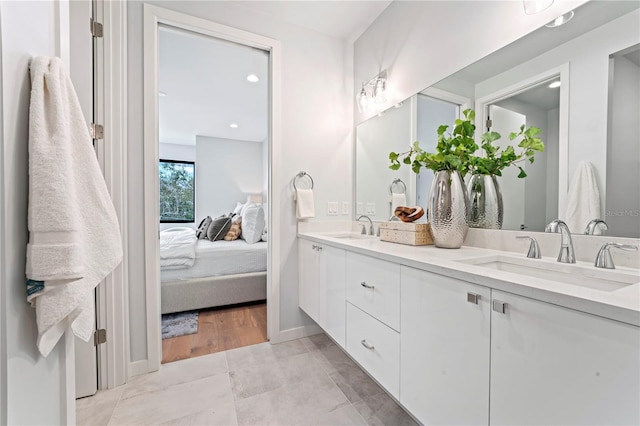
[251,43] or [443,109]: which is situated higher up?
[251,43]

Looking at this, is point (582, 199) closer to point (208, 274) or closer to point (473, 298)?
point (473, 298)

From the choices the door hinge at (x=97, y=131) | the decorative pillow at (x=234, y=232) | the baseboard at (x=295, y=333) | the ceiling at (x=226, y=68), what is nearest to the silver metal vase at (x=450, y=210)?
the baseboard at (x=295, y=333)

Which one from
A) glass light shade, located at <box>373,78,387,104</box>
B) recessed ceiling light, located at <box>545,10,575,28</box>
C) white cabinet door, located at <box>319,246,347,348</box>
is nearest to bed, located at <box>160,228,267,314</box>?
white cabinet door, located at <box>319,246,347,348</box>

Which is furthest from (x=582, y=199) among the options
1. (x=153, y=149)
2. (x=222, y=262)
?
(x=222, y=262)

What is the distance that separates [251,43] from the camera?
78.8 inches

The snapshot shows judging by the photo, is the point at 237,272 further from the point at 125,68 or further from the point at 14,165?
the point at 14,165

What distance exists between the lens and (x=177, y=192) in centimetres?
567

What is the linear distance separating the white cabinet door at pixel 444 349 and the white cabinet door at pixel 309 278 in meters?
0.86

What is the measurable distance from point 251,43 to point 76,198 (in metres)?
1.81

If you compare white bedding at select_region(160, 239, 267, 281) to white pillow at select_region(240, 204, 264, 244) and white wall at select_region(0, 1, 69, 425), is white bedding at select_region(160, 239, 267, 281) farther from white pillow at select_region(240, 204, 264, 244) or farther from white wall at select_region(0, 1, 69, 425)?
white wall at select_region(0, 1, 69, 425)

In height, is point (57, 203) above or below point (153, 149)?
below

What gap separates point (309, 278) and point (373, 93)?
1.53 meters

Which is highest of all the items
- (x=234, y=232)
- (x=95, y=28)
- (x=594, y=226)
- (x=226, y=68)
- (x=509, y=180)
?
(x=226, y=68)

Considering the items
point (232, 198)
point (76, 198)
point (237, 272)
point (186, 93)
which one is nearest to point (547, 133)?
point (76, 198)
